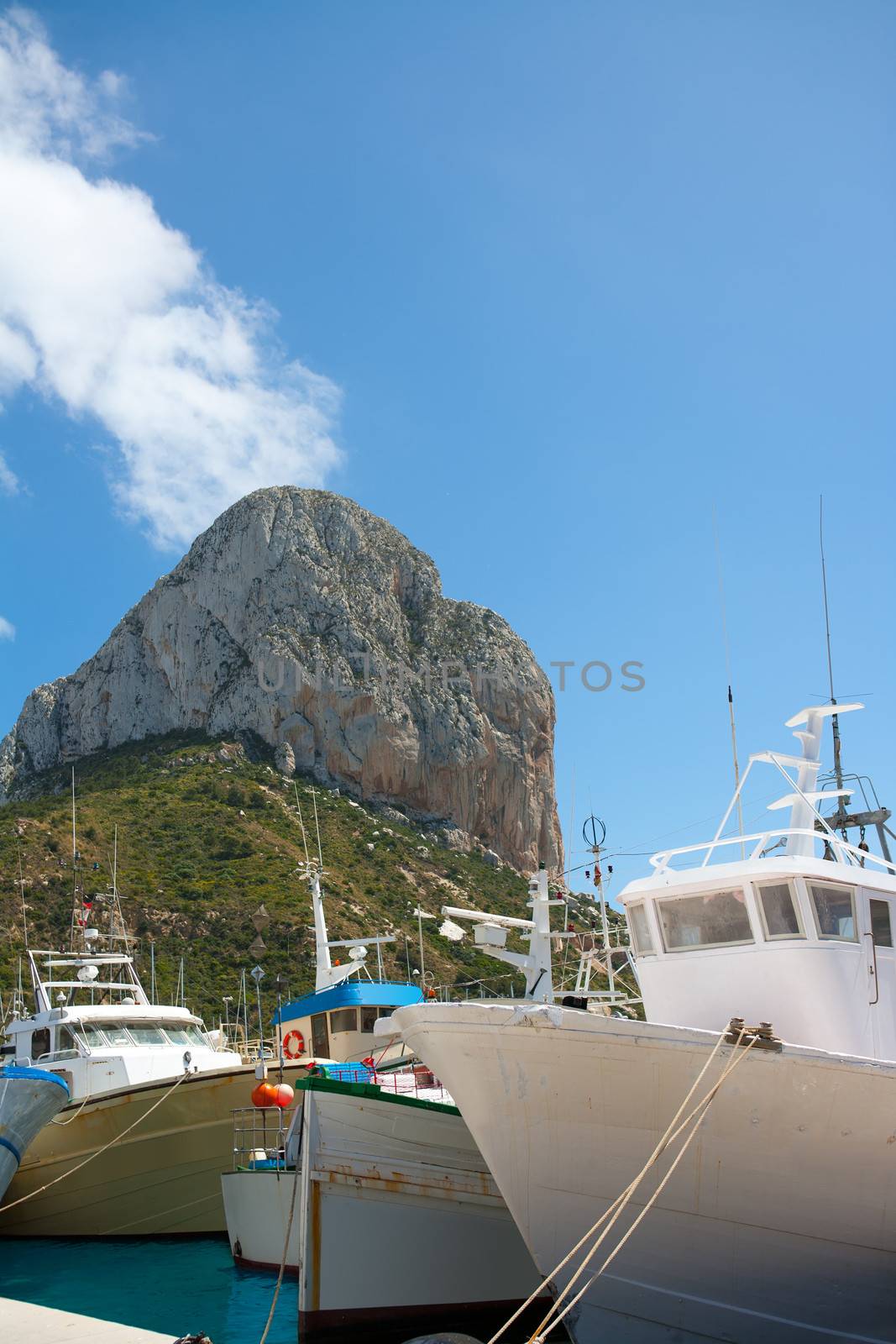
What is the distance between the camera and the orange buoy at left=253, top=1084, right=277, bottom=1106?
1390 centimetres

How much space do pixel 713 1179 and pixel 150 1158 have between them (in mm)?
12550

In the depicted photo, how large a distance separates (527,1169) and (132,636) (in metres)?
89.6

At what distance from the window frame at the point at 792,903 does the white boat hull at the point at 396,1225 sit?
14.5 feet

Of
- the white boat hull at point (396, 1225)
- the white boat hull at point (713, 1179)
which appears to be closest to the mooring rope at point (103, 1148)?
the white boat hull at point (396, 1225)

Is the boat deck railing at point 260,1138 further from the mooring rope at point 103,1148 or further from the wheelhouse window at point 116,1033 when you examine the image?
the wheelhouse window at point 116,1033

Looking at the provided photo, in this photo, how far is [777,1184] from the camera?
9.07 m

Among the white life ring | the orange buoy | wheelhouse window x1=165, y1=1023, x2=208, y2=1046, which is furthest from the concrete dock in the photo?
wheelhouse window x1=165, y1=1023, x2=208, y2=1046

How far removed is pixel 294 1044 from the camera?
2106 cm

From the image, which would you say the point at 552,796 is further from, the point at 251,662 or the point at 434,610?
the point at 251,662

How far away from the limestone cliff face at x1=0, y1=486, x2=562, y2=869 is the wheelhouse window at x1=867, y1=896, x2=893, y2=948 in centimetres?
7287

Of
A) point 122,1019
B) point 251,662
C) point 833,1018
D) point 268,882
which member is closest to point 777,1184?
point 833,1018

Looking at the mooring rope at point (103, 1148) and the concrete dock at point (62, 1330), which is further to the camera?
the mooring rope at point (103, 1148)

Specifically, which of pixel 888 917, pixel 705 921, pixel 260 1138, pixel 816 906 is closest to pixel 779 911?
pixel 816 906

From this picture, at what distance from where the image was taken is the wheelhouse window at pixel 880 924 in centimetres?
1052
